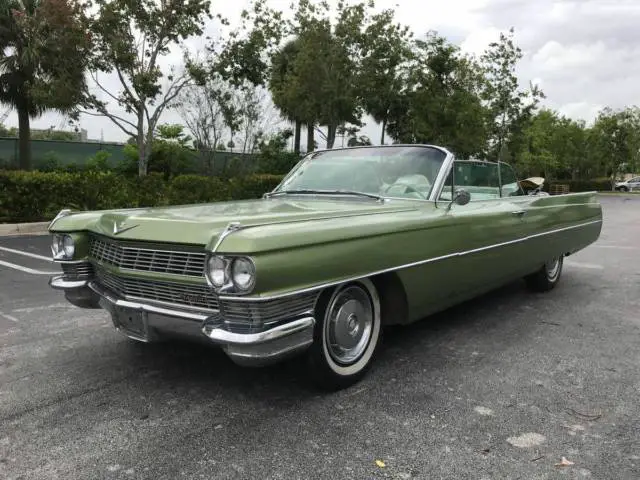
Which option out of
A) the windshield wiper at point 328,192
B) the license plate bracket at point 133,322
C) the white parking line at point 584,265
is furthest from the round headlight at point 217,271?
the white parking line at point 584,265

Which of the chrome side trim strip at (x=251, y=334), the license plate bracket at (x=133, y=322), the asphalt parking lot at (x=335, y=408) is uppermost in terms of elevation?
the chrome side trim strip at (x=251, y=334)

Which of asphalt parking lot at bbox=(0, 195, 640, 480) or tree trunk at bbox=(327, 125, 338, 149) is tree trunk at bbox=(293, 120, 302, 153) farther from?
asphalt parking lot at bbox=(0, 195, 640, 480)

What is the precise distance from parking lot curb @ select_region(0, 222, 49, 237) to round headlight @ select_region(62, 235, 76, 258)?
844 cm

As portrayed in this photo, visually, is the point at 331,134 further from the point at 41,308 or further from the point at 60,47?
the point at 41,308

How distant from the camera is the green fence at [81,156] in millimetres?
19719

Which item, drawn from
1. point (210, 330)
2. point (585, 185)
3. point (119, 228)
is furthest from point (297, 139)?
point (585, 185)

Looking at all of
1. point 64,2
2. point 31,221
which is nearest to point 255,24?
point 64,2

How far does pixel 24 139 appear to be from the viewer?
2009cm

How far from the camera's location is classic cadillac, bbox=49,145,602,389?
277 cm

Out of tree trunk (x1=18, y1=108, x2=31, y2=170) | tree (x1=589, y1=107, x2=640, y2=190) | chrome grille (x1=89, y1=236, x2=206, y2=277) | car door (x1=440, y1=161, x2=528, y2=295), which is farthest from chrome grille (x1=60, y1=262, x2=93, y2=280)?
tree (x1=589, y1=107, x2=640, y2=190)

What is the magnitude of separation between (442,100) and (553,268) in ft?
56.0

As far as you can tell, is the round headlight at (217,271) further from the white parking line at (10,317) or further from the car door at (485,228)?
the white parking line at (10,317)

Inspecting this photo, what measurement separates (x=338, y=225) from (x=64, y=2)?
12725 mm

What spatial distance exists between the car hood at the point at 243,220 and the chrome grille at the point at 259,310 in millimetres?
276
